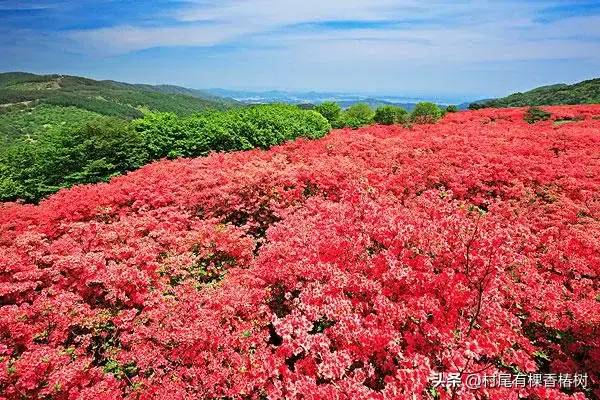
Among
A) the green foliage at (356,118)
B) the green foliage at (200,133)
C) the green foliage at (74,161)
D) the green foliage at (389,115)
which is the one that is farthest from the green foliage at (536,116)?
the green foliage at (74,161)

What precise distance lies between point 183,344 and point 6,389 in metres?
2.41

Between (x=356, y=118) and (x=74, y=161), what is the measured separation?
43.8 metres

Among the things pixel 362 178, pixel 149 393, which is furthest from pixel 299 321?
pixel 362 178

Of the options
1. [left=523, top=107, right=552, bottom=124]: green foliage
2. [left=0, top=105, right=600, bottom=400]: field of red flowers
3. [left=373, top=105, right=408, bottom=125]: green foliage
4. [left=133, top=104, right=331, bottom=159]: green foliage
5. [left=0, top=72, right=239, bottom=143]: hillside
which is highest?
[left=0, top=72, right=239, bottom=143]: hillside

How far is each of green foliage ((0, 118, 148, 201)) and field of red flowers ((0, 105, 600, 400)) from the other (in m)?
12.5

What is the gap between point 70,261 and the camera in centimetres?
788

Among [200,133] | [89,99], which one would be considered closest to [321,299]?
[200,133]

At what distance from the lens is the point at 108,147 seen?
78.0 ft

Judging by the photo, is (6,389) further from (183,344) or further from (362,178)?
(362,178)

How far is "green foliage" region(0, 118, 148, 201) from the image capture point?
23.7 m

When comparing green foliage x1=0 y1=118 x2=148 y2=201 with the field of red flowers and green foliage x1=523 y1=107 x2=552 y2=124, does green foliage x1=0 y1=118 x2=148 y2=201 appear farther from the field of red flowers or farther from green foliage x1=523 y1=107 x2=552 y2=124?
green foliage x1=523 y1=107 x2=552 y2=124

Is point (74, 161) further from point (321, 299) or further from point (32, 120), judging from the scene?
point (32, 120)

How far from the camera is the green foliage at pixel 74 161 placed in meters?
23.7

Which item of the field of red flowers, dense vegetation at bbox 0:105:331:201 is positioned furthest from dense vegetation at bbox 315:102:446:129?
the field of red flowers
